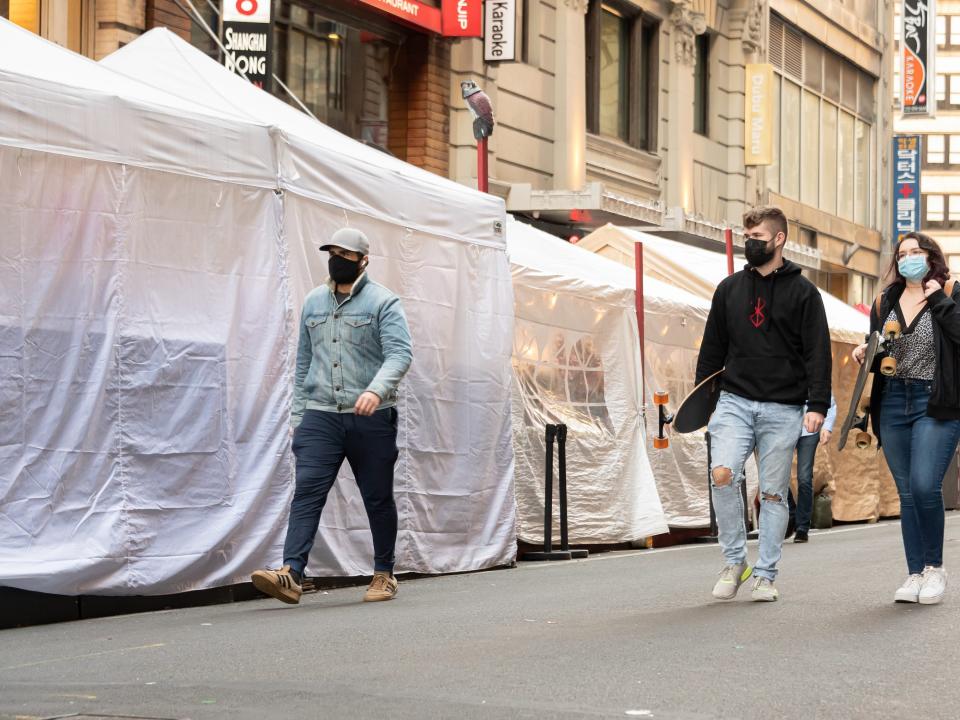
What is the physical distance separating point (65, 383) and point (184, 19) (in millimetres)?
9418

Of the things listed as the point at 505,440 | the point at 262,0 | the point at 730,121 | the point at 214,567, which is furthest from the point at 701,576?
the point at 730,121

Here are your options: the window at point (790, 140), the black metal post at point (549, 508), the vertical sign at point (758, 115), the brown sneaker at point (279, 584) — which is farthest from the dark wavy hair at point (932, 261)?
the window at point (790, 140)

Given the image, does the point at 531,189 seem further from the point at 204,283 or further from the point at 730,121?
the point at 204,283

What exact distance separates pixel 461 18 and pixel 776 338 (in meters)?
13.9

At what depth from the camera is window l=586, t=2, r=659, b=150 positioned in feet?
88.1

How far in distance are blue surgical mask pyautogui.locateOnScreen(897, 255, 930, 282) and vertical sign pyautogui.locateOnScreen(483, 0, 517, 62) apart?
14.6 meters

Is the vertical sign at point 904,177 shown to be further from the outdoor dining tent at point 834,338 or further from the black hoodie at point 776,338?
the black hoodie at point 776,338

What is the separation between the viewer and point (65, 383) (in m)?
8.79

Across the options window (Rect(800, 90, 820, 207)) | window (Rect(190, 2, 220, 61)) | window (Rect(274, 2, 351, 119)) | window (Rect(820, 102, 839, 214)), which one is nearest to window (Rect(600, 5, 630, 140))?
window (Rect(274, 2, 351, 119))

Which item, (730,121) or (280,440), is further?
(730,121)

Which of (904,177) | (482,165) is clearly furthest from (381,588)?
(904,177)

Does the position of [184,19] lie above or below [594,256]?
above

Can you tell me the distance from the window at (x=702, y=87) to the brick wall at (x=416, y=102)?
1002 cm

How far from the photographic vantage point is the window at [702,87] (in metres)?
31.4
